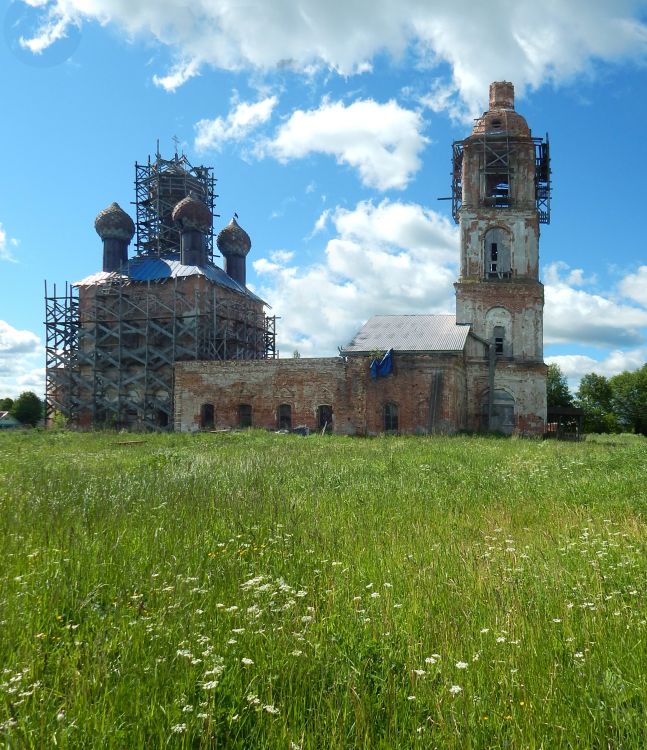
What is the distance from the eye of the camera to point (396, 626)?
332 centimetres

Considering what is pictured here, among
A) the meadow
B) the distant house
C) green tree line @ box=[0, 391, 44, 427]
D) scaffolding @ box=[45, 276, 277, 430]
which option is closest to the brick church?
Answer: scaffolding @ box=[45, 276, 277, 430]

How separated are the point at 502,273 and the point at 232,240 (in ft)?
59.8

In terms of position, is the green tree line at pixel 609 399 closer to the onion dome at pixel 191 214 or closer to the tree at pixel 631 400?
the tree at pixel 631 400

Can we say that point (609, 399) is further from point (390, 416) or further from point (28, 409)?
point (28, 409)

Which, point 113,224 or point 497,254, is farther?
point 113,224

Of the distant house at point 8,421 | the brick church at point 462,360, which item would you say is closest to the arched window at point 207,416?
the brick church at point 462,360

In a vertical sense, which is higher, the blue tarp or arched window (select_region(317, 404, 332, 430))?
the blue tarp

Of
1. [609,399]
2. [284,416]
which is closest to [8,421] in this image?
[284,416]

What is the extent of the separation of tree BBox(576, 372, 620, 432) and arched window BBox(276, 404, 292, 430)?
4131 cm

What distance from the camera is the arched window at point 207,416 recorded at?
90.2 ft

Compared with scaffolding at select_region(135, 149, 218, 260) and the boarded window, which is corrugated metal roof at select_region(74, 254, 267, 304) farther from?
the boarded window

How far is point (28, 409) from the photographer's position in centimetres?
5022

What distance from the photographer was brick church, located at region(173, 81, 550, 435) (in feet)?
83.0

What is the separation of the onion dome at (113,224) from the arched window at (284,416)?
740 inches
